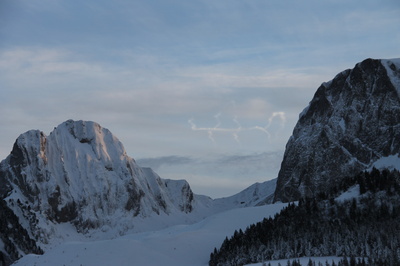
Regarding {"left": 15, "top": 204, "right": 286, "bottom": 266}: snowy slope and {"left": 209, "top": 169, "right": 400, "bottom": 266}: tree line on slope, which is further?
{"left": 15, "top": 204, "right": 286, "bottom": 266}: snowy slope

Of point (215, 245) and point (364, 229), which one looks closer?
point (364, 229)

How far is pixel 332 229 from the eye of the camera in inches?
4373

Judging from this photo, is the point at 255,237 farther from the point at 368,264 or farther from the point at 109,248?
the point at 368,264

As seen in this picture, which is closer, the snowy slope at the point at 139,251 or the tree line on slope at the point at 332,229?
the tree line on slope at the point at 332,229

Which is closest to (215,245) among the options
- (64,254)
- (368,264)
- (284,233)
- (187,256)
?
(187,256)

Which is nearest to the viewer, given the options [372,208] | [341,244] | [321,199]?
[341,244]

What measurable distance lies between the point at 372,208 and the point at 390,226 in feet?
32.7

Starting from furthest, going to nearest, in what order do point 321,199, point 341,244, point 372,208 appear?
point 321,199, point 372,208, point 341,244

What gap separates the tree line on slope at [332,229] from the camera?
335ft

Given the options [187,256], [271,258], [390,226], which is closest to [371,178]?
[390,226]

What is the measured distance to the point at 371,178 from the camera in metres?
122

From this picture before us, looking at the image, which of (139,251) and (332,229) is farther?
(139,251)

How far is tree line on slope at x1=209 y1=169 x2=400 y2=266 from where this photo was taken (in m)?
102

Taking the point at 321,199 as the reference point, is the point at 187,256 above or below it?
below
